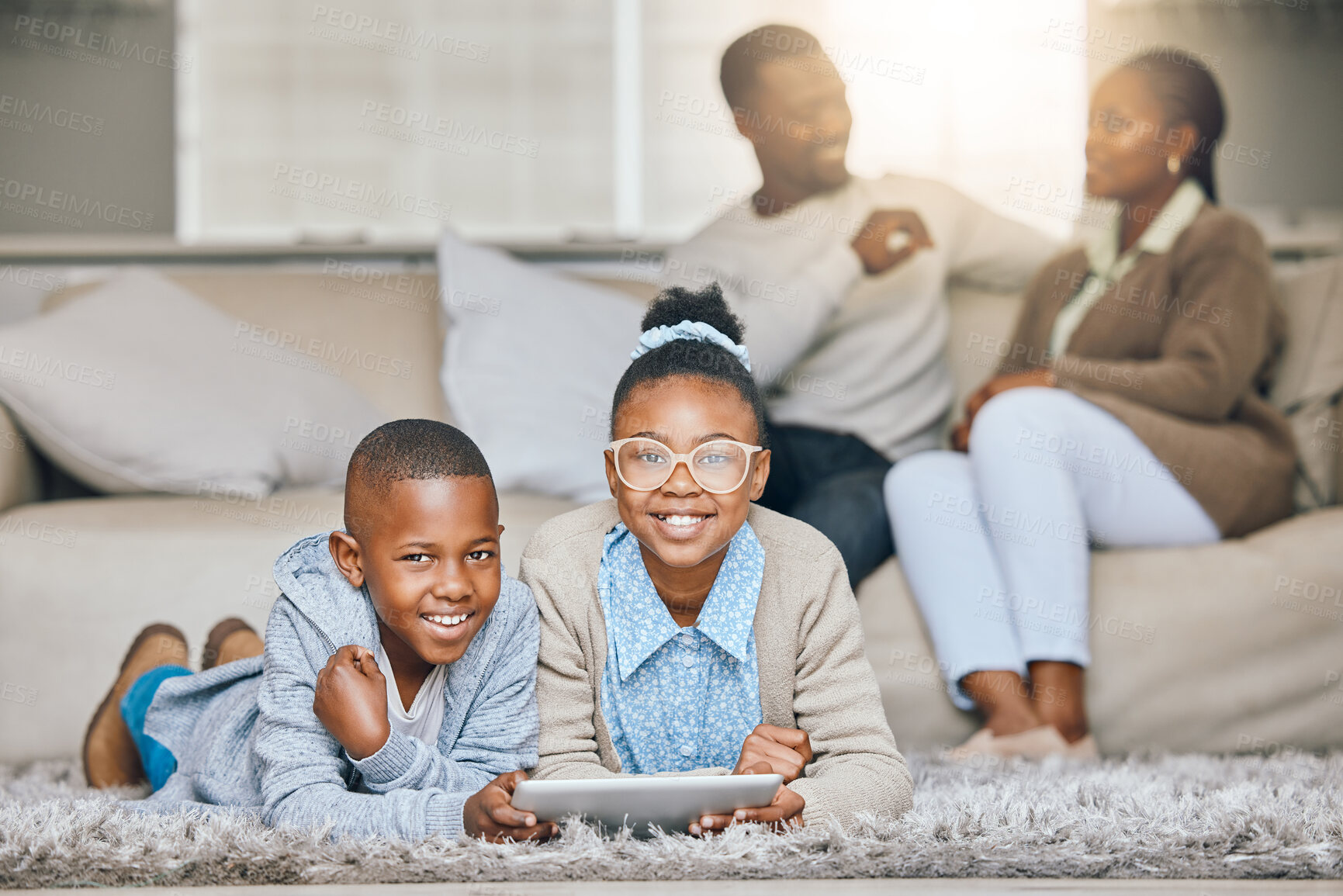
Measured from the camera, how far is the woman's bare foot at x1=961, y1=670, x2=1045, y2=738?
4.96ft

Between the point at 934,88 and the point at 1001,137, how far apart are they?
28 cm

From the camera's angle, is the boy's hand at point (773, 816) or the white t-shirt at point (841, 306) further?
the white t-shirt at point (841, 306)

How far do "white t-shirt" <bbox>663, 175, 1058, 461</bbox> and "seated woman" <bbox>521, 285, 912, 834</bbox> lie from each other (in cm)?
71

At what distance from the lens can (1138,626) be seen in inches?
62.3

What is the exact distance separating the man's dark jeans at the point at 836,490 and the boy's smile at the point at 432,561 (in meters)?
0.62

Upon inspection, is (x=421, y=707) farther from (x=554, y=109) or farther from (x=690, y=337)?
(x=554, y=109)

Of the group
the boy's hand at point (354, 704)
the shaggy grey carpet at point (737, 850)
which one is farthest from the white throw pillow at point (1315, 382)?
the boy's hand at point (354, 704)

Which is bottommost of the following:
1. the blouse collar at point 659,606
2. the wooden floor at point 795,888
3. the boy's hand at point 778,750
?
the wooden floor at point 795,888

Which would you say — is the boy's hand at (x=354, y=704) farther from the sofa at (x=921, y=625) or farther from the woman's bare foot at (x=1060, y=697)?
the woman's bare foot at (x=1060, y=697)

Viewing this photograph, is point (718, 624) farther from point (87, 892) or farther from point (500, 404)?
point (500, 404)

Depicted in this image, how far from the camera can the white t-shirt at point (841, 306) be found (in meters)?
1.93

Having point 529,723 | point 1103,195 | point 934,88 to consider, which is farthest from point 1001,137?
point 529,723

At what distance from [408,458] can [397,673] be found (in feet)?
0.73

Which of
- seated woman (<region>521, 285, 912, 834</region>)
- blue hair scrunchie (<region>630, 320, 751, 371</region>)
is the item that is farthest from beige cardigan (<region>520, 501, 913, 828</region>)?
blue hair scrunchie (<region>630, 320, 751, 371</region>)
